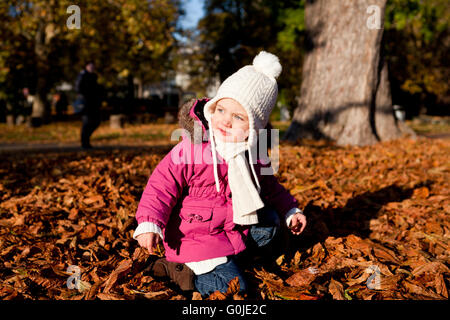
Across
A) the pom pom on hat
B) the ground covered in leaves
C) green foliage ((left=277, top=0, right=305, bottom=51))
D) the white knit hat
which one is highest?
green foliage ((left=277, top=0, right=305, bottom=51))

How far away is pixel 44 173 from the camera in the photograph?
4.70 m

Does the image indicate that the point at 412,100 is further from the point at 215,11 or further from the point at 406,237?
the point at 406,237

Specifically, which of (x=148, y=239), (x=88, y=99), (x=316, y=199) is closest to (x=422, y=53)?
(x=88, y=99)

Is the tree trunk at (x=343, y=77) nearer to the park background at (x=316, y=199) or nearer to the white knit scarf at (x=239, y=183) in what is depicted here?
the park background at (x=316, y=199)

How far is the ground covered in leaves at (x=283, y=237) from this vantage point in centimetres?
215

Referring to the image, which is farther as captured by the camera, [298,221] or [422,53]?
[422,53]

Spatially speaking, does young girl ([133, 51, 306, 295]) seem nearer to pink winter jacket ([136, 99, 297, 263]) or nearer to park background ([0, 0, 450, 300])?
pink winter jacket ([136, 99, 297, 263])

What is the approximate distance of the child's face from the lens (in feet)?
7.06

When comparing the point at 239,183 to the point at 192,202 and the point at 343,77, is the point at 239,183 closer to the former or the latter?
the point at 192,202

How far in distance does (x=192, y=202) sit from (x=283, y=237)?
82cm

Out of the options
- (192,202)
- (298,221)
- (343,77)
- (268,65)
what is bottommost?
(298,221)

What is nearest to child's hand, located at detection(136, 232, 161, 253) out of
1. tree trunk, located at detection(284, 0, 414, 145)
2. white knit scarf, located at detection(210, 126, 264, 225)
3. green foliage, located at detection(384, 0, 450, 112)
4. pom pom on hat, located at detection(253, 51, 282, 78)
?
white knit scarf, located at detection(210, 126, 264, 225)

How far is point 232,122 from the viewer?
216 centimetres
